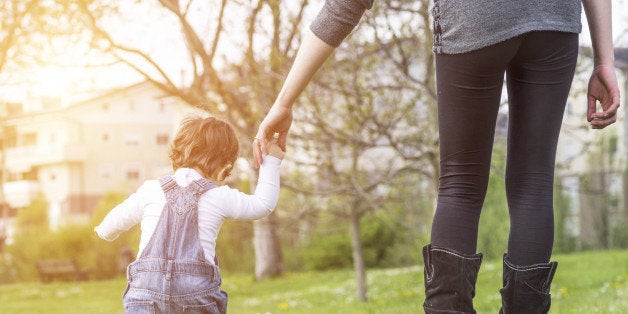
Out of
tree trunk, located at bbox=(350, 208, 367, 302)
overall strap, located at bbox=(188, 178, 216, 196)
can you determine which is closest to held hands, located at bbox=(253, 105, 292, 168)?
overall strap, located at bbox=(188, 178, 216, 196)

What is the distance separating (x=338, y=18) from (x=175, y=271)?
37.8 inches

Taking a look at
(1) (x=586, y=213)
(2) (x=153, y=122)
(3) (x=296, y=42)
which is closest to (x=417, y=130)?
(3) (x=296, y=42)

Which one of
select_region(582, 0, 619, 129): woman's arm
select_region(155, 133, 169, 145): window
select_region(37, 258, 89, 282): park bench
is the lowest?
select_region(37, 258, 89, 282): park bench

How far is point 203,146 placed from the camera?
9.14 feet

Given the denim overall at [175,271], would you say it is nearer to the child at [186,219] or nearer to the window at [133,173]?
the child at [186,219]

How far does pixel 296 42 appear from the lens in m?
9.80

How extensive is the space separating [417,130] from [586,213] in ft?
37.2

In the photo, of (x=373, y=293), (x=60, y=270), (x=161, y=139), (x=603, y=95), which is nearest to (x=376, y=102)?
(x=373, y=293)

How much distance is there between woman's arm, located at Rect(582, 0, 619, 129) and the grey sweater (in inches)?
6.7

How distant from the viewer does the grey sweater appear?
6.53ft

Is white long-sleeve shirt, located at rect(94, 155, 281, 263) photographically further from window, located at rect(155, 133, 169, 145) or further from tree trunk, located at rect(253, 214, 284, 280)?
window, located at rect(155, 133, 169, 145)

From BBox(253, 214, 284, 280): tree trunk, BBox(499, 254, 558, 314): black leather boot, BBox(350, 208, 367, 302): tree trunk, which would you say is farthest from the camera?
BBox(253, 214, 284, 280): tree trunk

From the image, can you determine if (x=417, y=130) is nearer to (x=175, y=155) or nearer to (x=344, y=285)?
(x=344, y=285)

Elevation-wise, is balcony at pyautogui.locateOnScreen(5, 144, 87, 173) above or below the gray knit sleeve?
above
